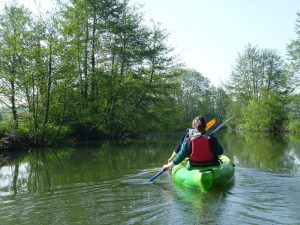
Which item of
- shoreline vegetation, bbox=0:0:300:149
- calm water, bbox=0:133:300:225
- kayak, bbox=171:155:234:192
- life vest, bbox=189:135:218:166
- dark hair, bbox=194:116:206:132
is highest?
shoreline vegetation, bbox=0:0:300:149

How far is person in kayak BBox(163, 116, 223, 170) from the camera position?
23.7 feet

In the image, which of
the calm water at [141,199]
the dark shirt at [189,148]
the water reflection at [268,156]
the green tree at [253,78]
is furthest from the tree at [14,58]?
the green tree at [253,78]

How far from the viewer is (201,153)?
24.2 feet

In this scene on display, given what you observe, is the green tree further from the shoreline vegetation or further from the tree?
the tree

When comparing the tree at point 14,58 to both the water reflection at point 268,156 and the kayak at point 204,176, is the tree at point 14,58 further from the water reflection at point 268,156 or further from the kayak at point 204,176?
the kayak at point 204,176

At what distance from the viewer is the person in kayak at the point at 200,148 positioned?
23.7 ft

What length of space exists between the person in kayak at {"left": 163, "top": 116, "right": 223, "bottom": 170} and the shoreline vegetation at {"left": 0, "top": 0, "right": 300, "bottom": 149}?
36.8 feet

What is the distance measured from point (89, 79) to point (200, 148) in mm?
16217

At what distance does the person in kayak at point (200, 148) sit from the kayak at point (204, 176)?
0.14m

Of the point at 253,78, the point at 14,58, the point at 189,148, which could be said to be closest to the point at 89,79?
the point at 14,58

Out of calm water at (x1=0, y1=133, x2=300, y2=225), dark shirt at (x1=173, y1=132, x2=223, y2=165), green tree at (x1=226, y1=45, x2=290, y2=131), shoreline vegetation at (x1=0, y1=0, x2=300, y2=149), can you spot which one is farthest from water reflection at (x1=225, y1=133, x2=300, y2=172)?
green tree at (x1=226, y1=45, x2=290, y2=131)

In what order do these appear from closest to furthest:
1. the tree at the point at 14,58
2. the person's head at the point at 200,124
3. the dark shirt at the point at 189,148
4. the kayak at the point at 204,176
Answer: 1. the kayak at the point at 204,176
2. the person's head at the point at 200,124
3. the dark shirt at the point at 189,148
4. the tree at the point at 14,58

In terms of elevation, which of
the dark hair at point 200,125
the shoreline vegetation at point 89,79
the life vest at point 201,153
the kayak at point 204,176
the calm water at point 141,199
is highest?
the shoreline vegetation at point 89,79

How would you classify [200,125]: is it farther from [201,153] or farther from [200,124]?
[201,153]
